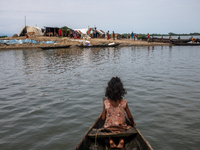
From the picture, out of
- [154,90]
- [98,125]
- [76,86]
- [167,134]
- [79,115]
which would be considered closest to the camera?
[98,125]

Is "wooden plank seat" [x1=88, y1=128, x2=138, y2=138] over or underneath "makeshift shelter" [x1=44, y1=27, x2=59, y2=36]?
underneath

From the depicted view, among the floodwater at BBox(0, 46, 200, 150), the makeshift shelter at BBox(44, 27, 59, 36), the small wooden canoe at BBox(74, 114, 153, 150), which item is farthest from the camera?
the makeshift shelter at BBox(44, 27, 59, 36)

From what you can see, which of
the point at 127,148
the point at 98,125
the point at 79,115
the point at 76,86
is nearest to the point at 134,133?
the point at 127,148

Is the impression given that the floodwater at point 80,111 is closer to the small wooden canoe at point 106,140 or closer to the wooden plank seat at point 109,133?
the small wooden canoe at point 106,140

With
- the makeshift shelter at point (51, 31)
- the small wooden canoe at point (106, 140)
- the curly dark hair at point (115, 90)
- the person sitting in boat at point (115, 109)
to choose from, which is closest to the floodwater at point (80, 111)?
the small wooden canoe at point (106, 140)

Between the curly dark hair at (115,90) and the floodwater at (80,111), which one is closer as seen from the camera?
the curly dark hair at (115,90)

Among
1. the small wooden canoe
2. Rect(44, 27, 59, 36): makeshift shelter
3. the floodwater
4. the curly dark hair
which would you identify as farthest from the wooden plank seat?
Rect(44, 27, 59, 36): makeshift shelter

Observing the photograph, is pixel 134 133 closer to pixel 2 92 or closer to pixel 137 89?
pixel 137 89

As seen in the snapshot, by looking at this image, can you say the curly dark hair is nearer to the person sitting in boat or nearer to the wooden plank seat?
the person sitting in boat

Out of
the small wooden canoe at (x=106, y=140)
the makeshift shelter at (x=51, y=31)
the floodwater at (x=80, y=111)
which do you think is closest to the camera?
the small wooden canoe at (x=106, y=140)

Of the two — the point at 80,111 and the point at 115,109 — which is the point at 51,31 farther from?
the point at 115,109

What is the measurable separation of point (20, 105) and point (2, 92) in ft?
6.88

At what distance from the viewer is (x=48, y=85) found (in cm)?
876

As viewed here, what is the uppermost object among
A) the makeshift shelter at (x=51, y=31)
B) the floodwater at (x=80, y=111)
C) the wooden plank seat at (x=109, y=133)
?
the makeshift shelter at (x=51, y=31)
